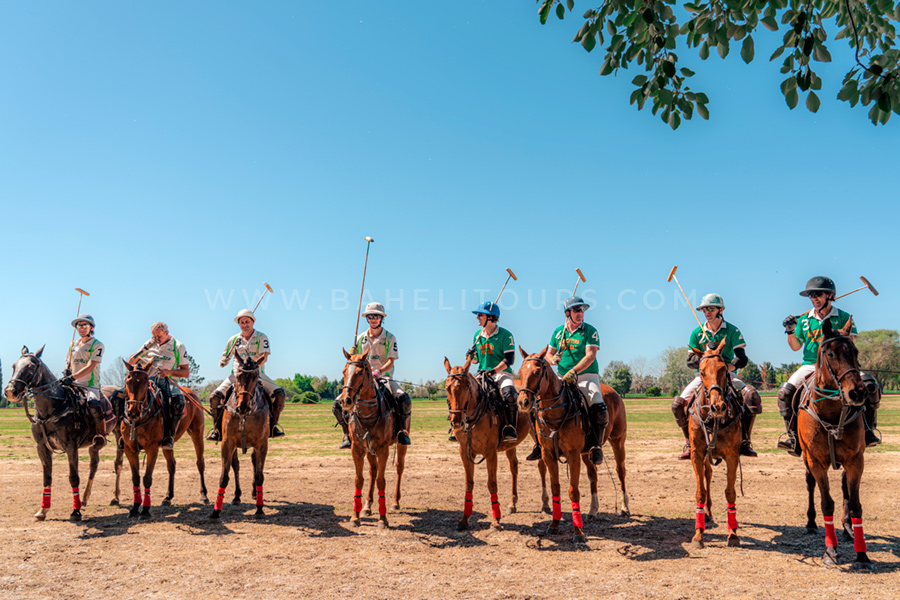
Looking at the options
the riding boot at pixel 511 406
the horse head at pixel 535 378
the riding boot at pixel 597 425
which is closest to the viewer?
the horse head at pixel 535 378

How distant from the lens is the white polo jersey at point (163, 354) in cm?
1075

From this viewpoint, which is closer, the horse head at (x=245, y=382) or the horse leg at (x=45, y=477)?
the horse head at (x=245, y=382)

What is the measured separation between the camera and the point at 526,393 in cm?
803

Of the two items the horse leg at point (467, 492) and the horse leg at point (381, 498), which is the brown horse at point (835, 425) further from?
the horse leg at point (381, 498)

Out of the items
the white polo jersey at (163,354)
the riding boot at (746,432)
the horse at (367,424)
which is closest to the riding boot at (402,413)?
the horse at (367,424)

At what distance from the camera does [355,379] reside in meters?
9.04

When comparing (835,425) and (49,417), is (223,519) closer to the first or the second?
(49,417)

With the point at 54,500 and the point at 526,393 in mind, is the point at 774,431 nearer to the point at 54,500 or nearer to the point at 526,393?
the point at 526,393

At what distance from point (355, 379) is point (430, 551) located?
279 cm

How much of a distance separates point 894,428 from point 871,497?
19.6 m

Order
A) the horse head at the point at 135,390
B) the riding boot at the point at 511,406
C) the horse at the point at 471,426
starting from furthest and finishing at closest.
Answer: the riding boot at the point at 511,406, the horse head at the point at 135,390, the horse at the point at 471,426

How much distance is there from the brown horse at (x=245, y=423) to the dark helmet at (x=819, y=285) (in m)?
8.70

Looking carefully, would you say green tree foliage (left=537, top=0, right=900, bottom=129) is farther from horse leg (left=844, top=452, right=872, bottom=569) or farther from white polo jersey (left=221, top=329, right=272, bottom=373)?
white polo jersey (left=221, top=329, right=272, bottom=373)

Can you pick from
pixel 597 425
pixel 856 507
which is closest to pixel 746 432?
pixel 856 507
